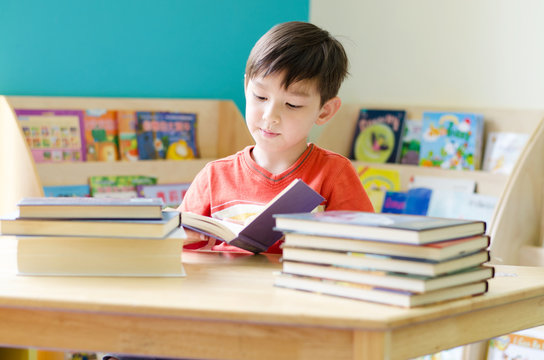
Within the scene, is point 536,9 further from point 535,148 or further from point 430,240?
point 430,240

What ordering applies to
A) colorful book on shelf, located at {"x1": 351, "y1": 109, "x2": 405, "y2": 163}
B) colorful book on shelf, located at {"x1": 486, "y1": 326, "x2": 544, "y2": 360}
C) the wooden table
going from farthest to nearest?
colorful book on shelf, located at {"x1": 351, "y1": 109, "x2": 405, "y2": 163}, colorful book on shelf, located at {"x1": 486, "y1": 326, "x2": 544, "y2": 360}, the wooden table

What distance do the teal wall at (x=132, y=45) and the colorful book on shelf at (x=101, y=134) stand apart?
4.1 inches

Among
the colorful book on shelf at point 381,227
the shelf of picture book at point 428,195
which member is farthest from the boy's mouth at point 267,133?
the shelf of picture book at point 428,195

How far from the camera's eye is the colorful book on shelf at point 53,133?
231cm

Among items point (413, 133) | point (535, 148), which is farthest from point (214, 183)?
point (413, 133)

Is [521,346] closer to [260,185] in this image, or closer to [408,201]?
[408,201]

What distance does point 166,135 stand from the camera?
2.61 m

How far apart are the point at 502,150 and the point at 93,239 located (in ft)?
5.56

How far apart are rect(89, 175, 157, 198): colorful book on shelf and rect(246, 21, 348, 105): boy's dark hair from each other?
47.3 inches

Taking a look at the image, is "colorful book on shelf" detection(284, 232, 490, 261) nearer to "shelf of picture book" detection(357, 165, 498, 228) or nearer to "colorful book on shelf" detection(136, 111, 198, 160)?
"shelf of picture book" detection(357, 165, 498, 228)

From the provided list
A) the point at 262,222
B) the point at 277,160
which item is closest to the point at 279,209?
the point at 262,222

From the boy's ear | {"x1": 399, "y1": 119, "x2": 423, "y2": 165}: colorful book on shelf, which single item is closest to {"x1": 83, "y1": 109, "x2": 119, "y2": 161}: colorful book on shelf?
{"x1": 399, "y1": 119, "x2": 423, "y2": 165}: colorful book on shelf

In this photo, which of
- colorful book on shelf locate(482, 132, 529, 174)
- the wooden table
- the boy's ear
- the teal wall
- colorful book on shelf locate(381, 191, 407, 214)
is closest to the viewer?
the wooden table

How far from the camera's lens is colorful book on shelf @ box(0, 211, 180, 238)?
99 centimetres
